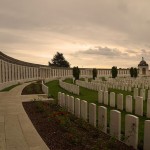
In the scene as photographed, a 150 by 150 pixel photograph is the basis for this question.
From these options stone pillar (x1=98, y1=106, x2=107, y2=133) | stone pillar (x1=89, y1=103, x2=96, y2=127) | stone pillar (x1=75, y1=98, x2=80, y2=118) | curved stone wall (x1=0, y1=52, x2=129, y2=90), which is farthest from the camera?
curved stone wall (x1=0, y1=52, x2=129, y2=90)

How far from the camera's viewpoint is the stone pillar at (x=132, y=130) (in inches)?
261

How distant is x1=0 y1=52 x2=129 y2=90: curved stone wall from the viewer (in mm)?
31706

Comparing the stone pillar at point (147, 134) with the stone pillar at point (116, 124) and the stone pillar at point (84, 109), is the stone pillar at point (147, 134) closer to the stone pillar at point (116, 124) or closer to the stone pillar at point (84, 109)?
the stone pillar at point (116, 124)

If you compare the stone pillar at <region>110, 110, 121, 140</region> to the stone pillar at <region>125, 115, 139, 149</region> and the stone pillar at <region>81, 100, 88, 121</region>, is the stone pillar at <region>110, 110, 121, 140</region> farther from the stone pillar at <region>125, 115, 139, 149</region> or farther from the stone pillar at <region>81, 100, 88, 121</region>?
the stone pillar at <region>81, 100, 88, 121</region>

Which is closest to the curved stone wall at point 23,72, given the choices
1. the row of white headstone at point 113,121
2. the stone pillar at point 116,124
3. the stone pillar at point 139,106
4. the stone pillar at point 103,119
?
the row of white headstone at point 113,121

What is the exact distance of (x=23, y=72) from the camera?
45.4 m

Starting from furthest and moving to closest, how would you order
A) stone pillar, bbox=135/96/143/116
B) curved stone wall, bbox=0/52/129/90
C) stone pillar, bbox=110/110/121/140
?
1. curved stone wall, bbox=0/52/129/90
2. stone pillar, bbox=135/96/143/116
3. stone pillar, bbox=110/110/121/140

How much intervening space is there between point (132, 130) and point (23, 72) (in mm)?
39990

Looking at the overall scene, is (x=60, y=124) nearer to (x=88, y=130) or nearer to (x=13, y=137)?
(x=88, y=130)

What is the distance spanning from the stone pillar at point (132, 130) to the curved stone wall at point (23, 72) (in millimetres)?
23419

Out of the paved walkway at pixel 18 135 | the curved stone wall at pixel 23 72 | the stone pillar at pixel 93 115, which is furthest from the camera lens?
the curved stone wall at pixel 23 72

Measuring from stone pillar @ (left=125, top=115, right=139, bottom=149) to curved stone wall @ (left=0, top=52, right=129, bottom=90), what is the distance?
922 inches

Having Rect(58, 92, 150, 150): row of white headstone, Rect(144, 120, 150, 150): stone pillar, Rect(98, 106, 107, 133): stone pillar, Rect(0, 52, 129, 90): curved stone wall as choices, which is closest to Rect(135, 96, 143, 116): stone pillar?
Rect(58, 92, 150, 150): row of white headstone

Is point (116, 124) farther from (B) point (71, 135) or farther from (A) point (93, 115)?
(A) point (93, 115)
